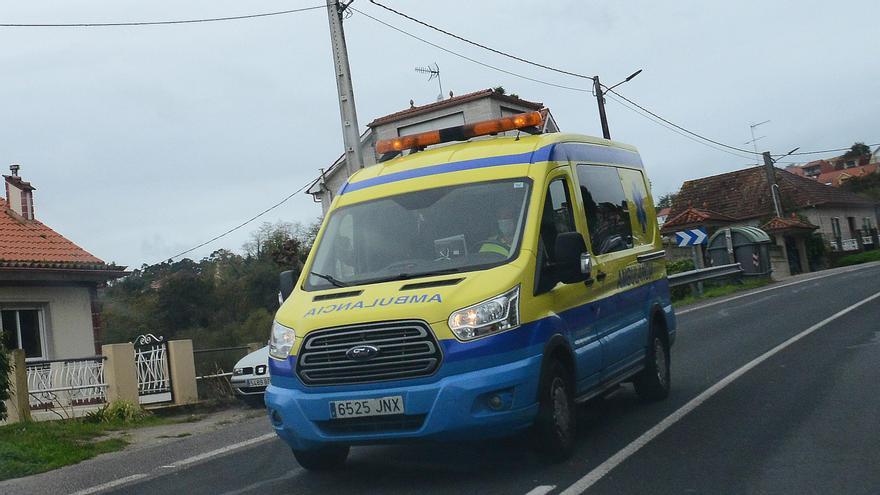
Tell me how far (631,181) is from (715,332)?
22.5 ft

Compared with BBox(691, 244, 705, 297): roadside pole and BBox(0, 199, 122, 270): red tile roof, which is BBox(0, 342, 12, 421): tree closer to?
BBox(0, 199, 122, 270): red tile roof

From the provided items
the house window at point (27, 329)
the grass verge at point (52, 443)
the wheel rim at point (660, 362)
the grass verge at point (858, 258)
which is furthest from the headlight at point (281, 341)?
the grass verge at point (858, 258)

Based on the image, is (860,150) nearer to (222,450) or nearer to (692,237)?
(692,237)

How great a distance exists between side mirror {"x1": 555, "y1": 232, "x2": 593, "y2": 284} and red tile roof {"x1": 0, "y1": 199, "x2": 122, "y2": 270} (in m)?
13.7

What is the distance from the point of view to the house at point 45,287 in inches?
717

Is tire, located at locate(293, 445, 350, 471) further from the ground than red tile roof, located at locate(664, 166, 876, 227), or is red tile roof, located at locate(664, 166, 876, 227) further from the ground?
red tile roof, located at locate(664, 166, 876, 227)

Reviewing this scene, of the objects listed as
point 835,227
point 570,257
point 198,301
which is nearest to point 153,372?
point 570,257

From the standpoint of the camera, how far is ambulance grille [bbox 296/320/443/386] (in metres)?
6.25

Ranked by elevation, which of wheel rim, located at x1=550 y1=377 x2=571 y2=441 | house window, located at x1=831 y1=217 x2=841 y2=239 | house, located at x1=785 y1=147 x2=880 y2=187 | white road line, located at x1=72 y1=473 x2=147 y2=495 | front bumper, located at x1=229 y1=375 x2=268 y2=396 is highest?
house, located at x1=785 y1=147 x2=880 y2=187

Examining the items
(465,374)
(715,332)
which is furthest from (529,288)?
(715,332)

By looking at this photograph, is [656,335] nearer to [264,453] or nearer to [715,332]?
[264,453]

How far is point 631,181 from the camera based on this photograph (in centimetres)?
984

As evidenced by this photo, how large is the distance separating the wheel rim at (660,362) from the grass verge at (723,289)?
16.0m

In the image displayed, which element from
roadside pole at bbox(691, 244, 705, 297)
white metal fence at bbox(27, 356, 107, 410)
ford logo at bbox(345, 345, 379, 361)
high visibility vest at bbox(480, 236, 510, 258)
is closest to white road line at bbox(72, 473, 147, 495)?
ford logo at bbox(345, 345, 379, 361)
